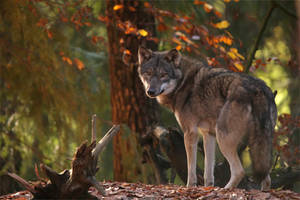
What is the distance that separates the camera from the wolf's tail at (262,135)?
4.45 m

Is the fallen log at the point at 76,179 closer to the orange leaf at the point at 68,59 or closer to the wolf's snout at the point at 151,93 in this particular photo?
the wolf's snout at the point at 151,93

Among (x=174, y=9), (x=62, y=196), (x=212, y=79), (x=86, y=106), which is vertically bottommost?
(x=62, y=196)

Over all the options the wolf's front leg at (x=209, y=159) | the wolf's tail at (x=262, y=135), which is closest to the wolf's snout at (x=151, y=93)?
the wolf's front leg at (x=209, y=159)

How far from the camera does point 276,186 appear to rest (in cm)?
585

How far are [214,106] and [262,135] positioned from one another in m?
0.72

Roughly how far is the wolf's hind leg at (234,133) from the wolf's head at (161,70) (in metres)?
1.04

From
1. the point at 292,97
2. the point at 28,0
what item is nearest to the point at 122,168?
the point at 28,0

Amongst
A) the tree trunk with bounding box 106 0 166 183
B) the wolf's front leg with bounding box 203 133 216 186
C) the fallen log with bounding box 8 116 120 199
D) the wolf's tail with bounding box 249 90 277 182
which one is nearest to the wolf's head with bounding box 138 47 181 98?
the wolf's front leg with bounding box 203 133 216 186

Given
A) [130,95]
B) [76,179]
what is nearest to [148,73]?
[130,95]

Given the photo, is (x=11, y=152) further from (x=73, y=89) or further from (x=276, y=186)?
(x=276, y=186)

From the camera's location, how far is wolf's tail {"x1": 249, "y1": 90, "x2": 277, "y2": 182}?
4445 mm

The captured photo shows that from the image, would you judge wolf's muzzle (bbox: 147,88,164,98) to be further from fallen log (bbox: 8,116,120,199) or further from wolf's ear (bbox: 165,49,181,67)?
fallen log (bbox: 8,116,120,199)

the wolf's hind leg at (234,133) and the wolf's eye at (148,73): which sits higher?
the wolf's eye at (148,73)

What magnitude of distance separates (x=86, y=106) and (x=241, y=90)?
235 centimetres
